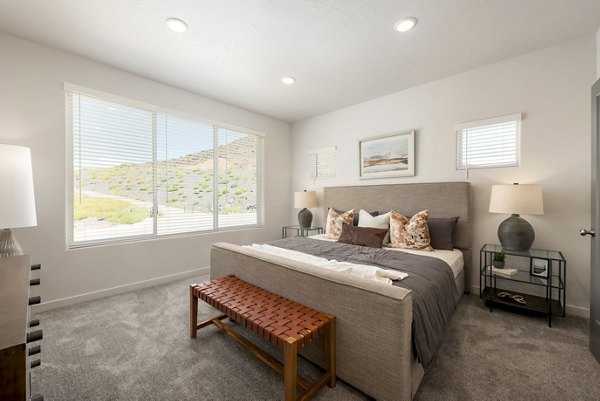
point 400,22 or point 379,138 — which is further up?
point 400,22

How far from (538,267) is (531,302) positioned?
361mm

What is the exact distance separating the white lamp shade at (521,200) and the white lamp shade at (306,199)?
8.43 feet

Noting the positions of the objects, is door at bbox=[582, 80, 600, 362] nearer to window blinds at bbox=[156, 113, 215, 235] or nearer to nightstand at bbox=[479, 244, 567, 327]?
nightstand at bbox=[479, 244, 567, 327]

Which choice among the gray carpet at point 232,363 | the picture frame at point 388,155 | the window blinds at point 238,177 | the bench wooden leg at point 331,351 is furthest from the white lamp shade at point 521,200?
the window blinds at point 238,177

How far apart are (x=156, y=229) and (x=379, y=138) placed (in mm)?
3381

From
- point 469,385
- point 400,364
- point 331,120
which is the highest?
point 331,120

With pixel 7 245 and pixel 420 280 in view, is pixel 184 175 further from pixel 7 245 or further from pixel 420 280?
pixel 420 280

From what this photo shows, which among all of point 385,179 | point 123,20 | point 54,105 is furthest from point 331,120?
point 54,105

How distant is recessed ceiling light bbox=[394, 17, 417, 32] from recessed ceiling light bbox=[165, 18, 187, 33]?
1844 millimetres

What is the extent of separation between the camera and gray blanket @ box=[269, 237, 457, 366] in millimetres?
1462

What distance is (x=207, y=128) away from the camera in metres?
3.76

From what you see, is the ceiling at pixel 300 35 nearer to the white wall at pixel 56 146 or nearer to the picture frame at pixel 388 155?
the white wall at pixel 56 146

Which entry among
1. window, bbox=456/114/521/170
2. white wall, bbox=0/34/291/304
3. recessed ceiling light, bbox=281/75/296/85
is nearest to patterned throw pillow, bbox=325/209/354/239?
window, bbox=456/114/521/170

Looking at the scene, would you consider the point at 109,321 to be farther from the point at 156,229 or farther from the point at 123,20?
the point at 123,20
